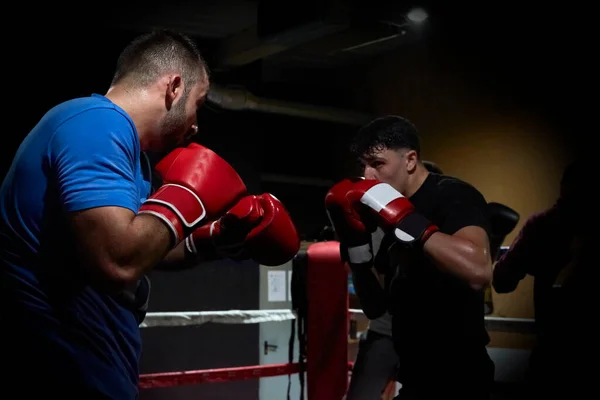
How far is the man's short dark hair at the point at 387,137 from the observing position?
77.0 inches

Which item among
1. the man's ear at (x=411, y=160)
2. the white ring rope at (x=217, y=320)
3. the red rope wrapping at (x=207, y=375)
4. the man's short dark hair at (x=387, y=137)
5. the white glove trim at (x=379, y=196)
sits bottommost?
the red rope wrapping at (x=207, y=375)

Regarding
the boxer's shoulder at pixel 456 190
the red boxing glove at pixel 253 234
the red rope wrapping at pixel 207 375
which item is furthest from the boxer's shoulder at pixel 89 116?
the red rope wrapping at pixel 207 375

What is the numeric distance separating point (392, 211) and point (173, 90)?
715mm

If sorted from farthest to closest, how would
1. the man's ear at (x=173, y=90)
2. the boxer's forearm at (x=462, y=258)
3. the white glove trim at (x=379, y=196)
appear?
the white glove trim at (x=379, y=196), the boxer's forearm at (x=462, y=258), the man's ear at (x=173, y=90)

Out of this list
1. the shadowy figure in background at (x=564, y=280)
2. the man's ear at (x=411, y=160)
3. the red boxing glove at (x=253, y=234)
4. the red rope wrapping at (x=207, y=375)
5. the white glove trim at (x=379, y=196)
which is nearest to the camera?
the red boxing glove at (x=253, y=234)

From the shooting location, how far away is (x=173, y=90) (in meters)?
1.16

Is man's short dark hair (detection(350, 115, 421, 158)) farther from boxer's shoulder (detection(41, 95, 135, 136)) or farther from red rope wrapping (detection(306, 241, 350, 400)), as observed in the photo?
boxer's shoulder (detection(41, 95, 135, 136))

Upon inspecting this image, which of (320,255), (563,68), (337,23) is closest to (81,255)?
(320,255)

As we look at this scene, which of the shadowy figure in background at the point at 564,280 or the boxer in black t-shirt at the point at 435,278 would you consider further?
the shadowy figure in background at the point at 564,280

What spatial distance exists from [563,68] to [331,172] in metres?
2.30

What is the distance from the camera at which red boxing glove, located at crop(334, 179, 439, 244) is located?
5.32 feet

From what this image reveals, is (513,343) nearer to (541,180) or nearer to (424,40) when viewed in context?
(541,180)

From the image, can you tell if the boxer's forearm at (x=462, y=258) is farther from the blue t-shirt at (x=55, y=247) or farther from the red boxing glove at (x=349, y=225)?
the blue t-shirt at (x=55, y=247)

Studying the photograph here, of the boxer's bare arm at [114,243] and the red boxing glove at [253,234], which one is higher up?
the red boxing glove at [253,234]
